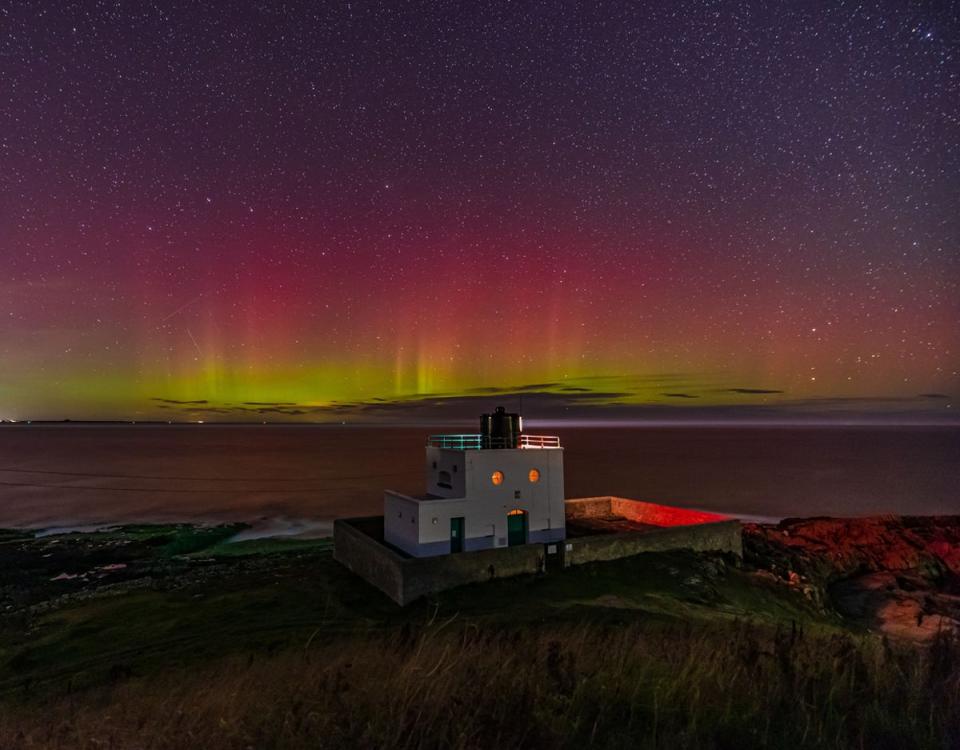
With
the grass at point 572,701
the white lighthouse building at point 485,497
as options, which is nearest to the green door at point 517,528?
the white lighthouse building at point 485,497

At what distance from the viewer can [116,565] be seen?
119ft

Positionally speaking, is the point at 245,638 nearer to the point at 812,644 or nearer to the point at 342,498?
the point at 812,644

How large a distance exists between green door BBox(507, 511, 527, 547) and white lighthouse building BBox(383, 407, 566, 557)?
0.13 ft

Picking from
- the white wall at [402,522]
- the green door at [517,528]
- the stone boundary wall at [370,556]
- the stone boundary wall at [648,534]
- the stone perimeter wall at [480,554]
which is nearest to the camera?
the stone perimeter wall at [480,554]

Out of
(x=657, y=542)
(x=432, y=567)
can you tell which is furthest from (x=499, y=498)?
(x=657, y=542)

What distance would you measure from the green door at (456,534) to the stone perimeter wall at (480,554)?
51.5 inches

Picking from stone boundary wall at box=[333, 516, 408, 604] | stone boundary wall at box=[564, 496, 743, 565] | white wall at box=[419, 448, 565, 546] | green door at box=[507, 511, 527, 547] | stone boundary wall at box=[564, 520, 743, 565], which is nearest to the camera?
stone boundary wall at box=[333, 516, 408, 604]

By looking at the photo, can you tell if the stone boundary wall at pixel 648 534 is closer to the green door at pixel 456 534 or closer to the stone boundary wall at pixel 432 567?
the stone boundary wall at pixel 432 567

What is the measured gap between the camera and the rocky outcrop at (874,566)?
22266mm

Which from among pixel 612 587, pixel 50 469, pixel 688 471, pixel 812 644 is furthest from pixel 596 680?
pixel 50 469

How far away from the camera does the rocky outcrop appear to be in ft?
73.0

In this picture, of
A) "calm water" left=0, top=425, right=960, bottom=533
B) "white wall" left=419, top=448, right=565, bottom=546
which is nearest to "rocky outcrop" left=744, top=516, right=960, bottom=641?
"white wall" left=419, top=448, right=565, bottom=546

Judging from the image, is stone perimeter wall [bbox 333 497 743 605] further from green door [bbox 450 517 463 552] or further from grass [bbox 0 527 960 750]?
grass [bbox 0 527 960 750]

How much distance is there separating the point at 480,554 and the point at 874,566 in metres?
22.1
